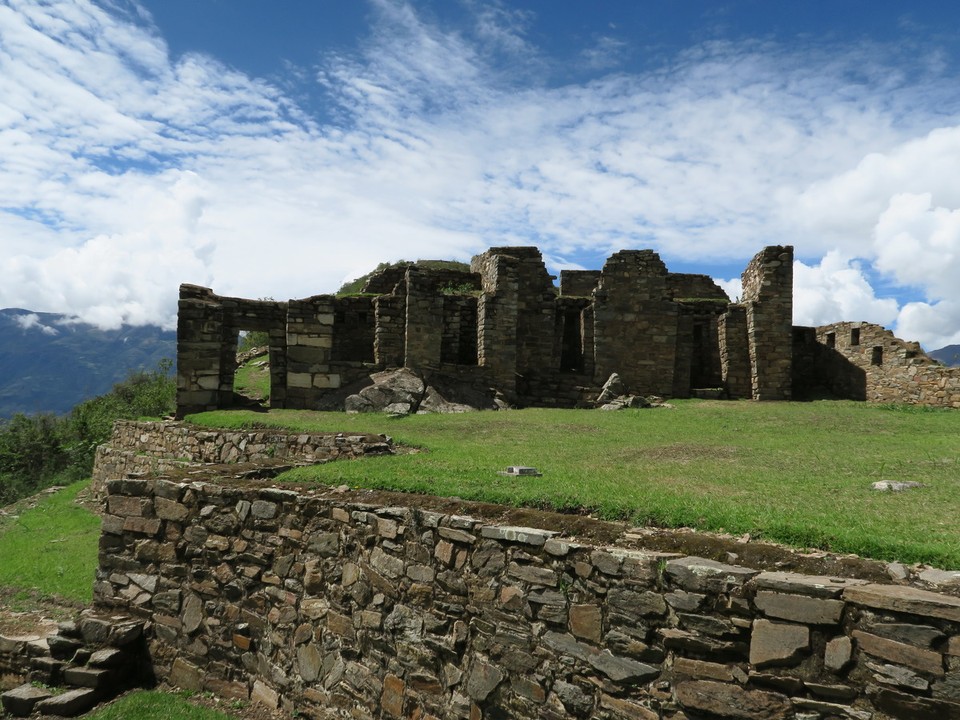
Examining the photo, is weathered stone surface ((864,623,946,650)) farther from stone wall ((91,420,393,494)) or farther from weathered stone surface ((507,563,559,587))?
stone wall ((91,420,393,494))

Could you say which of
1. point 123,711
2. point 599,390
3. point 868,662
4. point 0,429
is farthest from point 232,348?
point 0,429

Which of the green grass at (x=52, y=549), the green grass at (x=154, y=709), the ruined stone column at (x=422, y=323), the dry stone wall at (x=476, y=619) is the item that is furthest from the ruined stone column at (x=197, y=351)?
the green grass at (x=154, y=709)

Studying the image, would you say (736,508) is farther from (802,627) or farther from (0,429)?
(0,429)

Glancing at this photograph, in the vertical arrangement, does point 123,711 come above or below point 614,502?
below

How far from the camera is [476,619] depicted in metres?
6.17

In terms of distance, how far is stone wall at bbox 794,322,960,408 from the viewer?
791 inches

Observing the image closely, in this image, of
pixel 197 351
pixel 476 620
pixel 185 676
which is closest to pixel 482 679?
pixel 476 620

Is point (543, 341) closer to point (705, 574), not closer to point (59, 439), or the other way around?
point (705, 574)

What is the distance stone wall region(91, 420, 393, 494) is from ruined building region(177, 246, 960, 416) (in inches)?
71.4

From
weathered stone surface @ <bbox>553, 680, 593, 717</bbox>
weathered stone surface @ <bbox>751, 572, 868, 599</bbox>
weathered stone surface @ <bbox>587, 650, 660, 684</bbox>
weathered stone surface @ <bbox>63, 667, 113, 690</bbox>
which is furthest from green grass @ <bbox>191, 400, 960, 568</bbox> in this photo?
weathered stone surface @ <bbox>63, 667, 113, 690</bbox>

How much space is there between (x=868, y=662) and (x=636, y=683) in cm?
173

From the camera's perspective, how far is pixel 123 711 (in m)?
7.84

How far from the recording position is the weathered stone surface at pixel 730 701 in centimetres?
453

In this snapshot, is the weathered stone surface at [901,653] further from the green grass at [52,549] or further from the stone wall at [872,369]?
the stone wall at [872,369]
